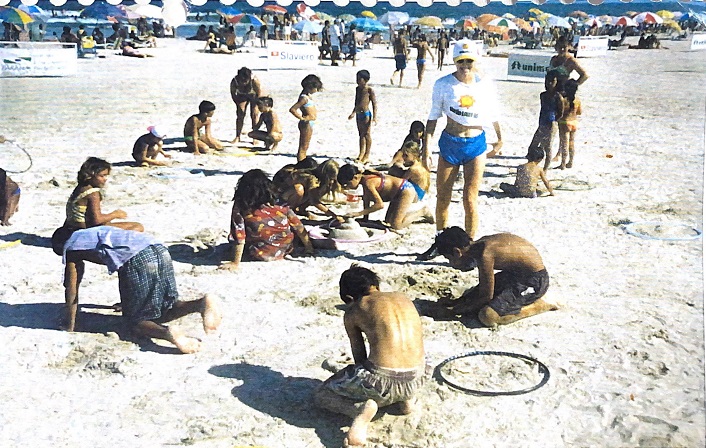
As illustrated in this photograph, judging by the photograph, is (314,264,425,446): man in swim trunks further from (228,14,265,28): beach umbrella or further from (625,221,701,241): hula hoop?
(228,14,265,28): beach umbrella

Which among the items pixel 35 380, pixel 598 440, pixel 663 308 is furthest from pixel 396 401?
pixel 663 308

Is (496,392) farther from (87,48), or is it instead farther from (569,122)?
(87,48)

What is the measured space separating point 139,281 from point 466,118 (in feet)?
10.3

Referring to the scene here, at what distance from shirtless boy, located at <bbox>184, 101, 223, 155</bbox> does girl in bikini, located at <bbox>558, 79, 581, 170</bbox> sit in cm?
484

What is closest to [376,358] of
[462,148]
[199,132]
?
[462,148]

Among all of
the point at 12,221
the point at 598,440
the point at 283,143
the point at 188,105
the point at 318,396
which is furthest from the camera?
the point at 188,105

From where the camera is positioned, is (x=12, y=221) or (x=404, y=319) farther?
(x=12, y=221)

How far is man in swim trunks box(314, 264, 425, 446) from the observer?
395 cm

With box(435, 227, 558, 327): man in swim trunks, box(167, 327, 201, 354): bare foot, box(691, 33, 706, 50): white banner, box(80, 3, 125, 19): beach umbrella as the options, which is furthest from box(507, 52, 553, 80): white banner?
box(167, 327, 201, 354): bare foot

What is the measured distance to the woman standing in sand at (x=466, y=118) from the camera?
21.7 ft

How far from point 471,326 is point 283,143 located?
295 inches

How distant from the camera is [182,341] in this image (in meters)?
4.78

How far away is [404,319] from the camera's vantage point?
4027mm

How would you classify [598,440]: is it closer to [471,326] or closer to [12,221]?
[471,326]
